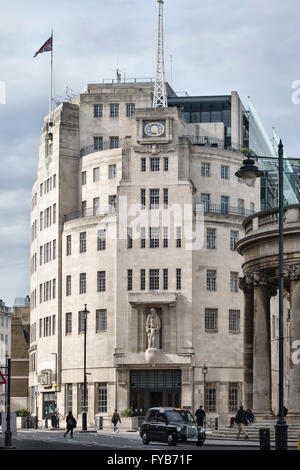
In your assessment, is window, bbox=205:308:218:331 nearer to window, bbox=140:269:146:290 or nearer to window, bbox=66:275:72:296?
window, bbox=140:269:146:290

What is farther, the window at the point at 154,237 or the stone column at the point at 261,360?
the window at the point at 154,237

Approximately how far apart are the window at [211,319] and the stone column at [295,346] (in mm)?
46770

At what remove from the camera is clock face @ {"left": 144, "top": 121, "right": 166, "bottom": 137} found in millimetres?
101312

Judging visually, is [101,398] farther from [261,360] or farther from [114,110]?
[261,360]

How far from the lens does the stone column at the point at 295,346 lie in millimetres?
50688

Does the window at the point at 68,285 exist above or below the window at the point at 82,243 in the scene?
below

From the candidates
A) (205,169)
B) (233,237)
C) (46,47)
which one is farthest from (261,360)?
(46,47)

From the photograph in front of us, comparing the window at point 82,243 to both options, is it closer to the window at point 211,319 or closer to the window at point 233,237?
the window at point 211,319

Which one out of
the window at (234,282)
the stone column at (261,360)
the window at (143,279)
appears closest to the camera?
the stone column at (261,360)

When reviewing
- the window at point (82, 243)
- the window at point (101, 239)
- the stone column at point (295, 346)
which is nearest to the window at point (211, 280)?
the window at point (101, 239)

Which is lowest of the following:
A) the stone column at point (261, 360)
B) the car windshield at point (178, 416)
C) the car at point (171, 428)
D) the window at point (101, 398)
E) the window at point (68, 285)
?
the window at point (101, 398)

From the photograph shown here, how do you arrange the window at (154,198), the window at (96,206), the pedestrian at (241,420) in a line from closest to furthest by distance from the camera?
1. the pedestrian at (241,420)
2. the window at (154,198)
3. the window at (96,206)

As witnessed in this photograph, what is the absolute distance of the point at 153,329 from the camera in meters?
96.6
